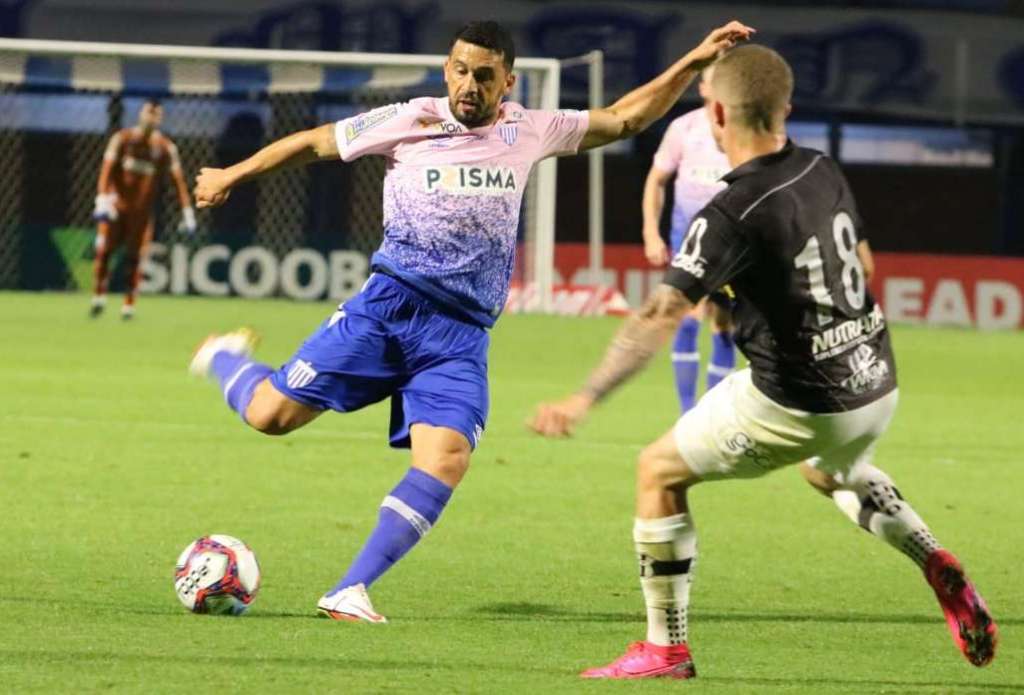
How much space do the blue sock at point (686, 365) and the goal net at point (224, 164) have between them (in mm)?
8297

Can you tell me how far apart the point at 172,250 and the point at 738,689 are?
66.2 feet

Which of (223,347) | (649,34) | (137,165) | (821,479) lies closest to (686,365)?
(223,347)

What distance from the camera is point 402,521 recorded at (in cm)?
639

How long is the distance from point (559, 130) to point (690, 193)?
200 inches

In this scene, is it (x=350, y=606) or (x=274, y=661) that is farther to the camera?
(x=350, y=606)

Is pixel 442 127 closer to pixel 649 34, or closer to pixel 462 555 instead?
pixel 462 555

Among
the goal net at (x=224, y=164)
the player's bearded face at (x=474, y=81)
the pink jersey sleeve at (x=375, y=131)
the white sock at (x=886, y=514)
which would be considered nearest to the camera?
the white sock at (x=886, y=514)

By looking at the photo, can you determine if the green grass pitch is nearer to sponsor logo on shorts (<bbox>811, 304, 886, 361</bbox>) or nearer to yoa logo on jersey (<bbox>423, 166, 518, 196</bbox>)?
sponsor logo on shorts (<bbox>811, 304, 886, 361</bbox>)

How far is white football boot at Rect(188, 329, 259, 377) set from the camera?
729 cm

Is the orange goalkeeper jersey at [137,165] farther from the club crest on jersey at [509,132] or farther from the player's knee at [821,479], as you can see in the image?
the player's knee at [821,479]

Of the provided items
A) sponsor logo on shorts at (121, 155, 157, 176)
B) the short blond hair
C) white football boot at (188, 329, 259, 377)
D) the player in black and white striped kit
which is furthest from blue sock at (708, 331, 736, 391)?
sponsor logo on shorts at (121, 155, 157, 176)

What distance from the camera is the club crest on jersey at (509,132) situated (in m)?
6.79

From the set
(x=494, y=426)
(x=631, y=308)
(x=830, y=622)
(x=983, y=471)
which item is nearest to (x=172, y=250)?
(x=631, y=308)

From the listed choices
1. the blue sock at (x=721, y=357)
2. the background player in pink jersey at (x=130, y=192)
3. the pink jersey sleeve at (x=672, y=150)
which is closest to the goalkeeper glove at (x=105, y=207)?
the background player in pink jersey at (x=130, y=192)
